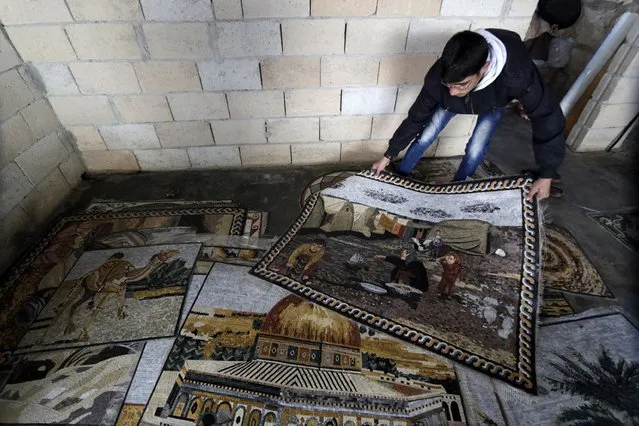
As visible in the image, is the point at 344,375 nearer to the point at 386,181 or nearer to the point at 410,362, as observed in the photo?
the point at 410,362

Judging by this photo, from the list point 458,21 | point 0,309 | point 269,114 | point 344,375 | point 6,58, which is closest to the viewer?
point 344,375

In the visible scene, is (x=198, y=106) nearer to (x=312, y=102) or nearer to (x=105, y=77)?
(x=105, y=77)

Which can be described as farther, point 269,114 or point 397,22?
point 269,114

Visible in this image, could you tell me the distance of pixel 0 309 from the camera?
145cm

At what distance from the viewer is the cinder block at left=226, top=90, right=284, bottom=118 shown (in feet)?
6.87

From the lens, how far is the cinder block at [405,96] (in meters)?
2.15

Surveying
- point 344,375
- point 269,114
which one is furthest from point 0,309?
point 269,114

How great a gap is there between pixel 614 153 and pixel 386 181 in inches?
84.6

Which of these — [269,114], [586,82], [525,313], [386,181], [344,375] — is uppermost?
[586,82]

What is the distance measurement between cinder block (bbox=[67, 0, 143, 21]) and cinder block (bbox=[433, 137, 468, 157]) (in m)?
2.18

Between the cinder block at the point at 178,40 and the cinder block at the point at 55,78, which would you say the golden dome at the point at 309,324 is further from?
the cinder block at the point at 55,78

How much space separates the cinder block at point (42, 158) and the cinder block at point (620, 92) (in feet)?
13.0

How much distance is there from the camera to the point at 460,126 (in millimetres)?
2395

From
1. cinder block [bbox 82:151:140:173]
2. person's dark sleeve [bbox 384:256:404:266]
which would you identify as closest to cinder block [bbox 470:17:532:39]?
person's dark sleeve [bbox 384:256:404:266]
